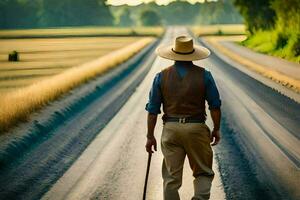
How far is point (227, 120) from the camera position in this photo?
11.9 m

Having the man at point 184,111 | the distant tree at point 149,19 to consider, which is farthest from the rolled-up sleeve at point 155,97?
the distant tree at point 149,19

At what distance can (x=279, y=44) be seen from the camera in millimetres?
37656

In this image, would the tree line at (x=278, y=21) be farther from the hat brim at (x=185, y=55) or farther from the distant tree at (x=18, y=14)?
the distant tree at (x=18, y=14)

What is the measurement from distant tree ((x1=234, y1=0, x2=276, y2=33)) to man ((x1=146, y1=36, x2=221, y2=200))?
141 ft

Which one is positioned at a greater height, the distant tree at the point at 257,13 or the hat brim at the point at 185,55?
the hat brim at the point at 185,55

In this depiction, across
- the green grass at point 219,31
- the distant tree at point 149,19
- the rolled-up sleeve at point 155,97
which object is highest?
the rolled-up sleeve at point 155,97

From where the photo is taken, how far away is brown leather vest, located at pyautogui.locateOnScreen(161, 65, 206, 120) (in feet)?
16.2

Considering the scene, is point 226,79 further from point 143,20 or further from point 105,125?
point 143,20

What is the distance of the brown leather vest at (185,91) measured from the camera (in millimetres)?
4934

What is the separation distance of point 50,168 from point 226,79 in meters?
14.0

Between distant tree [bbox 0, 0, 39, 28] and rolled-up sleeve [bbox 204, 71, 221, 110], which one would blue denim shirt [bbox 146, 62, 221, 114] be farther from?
distant tree [bbox 0, 0, 39, 28]

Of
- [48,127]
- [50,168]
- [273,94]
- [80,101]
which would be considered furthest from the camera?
[273,94]

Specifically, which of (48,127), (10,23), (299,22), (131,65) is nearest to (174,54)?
(48,127)

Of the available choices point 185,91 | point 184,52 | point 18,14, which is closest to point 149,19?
point 18,14
